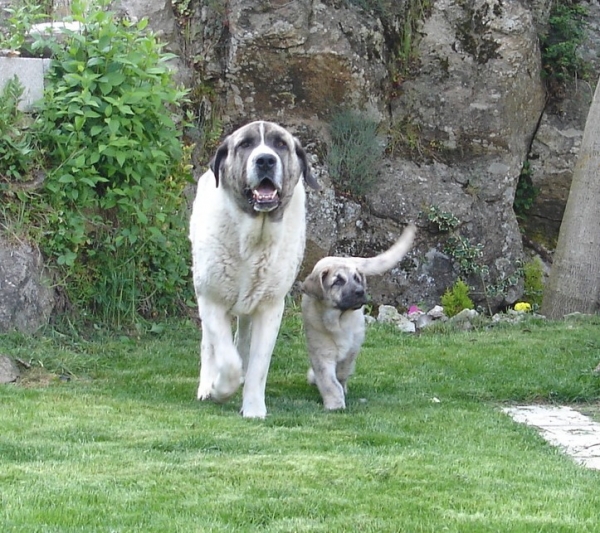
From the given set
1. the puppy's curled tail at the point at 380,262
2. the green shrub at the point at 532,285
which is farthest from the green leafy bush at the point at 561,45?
the puppy's curled tail at the point at 380,262

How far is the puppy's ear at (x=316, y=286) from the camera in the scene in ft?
21.4

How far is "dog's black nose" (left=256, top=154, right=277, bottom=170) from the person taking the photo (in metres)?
5.80

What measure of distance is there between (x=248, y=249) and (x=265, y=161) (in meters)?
0.58

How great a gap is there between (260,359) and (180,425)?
0.85 metres

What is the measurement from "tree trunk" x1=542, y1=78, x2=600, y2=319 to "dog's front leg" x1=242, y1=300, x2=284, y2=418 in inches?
211

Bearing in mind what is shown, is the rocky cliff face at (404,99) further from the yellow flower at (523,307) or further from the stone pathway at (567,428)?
the stone pathway at (567,428)

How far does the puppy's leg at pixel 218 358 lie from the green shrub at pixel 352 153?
17.4 ft

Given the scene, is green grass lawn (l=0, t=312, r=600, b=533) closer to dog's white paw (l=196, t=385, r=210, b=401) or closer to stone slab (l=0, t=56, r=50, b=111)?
dog's white paw (l=196, t=385, r=210, b=401)

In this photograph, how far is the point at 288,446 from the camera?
4.93 m

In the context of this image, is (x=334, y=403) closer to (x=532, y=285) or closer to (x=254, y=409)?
(x=254, y=409)

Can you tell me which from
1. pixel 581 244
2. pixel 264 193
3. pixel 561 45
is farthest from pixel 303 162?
pixel 561 45

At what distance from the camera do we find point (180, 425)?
538cm

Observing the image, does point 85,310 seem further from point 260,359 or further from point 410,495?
point 410,495

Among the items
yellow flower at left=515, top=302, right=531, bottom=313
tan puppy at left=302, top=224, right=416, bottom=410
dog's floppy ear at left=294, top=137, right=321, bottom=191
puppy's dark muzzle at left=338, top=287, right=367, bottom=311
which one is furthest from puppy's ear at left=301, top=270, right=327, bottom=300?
yellow flower at left=515, top=302, right=531, bottom=313
